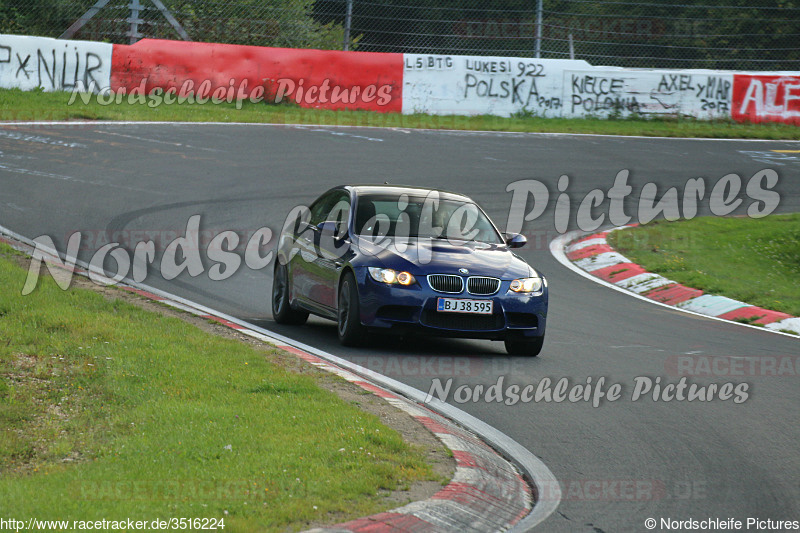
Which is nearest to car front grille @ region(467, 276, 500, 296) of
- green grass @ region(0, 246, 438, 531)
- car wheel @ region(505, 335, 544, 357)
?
car wheel @ region(505, 335, 544, 357)

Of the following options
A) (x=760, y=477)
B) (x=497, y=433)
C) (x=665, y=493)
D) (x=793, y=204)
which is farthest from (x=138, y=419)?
(x=793, y=204)

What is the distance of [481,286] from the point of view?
9.60m

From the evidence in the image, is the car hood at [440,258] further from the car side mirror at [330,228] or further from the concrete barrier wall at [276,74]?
the concrete barrier wall at [276,74]

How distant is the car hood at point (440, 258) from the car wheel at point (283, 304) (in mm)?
1332

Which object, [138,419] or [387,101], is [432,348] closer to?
[138,419]

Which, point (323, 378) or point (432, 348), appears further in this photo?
point (432, 348)

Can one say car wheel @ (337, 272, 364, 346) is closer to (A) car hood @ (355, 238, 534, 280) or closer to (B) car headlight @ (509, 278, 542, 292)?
(A) car hood @ (355, 238, 534, 280)

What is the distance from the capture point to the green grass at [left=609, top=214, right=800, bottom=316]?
45.1 feet

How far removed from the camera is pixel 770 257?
16.1 m

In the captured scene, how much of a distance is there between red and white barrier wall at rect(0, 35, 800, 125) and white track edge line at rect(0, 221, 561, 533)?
16.1 m

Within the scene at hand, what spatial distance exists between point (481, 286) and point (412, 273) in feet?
2.02

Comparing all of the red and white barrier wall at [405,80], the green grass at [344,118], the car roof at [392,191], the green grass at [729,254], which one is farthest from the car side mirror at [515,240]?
the red and white barrier wall at [405,80]

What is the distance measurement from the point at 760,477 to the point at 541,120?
23.3 meters

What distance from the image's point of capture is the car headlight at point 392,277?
9.50 meters
